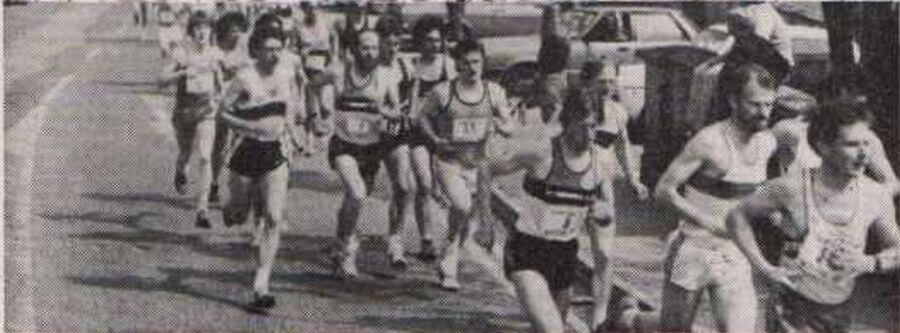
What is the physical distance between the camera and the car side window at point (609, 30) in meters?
11.1

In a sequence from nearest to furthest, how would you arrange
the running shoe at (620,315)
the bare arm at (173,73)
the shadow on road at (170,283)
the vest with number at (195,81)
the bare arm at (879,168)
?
1. the bare arm at (879,168)
2. the running shoe at (620,315)
3. the shadow on road at (170,283)
4. the vest with number at (195,81)
5. the bare arm at (173,73)

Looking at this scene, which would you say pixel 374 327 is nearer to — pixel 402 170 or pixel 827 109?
pixel 402 170

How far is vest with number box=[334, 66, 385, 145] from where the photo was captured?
310 inches

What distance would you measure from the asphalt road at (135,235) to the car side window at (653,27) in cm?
243

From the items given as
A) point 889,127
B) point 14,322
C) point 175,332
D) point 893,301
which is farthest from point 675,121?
point 14,322

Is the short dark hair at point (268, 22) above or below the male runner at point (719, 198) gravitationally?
above

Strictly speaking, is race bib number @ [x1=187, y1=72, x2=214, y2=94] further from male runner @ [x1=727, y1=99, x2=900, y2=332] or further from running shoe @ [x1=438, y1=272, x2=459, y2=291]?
male runner @ [x1=727, y1=99, x2=900, y2=332]

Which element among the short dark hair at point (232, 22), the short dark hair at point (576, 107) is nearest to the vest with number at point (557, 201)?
the short dark hair at point (576, 107)

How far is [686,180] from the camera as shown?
610 centimetres

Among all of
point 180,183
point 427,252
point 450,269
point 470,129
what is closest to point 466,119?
point 470,129

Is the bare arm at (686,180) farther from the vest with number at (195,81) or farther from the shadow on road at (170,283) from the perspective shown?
the vest with number at (195,81)

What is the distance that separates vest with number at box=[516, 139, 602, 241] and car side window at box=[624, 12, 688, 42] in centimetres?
443

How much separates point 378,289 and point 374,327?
0.55 m

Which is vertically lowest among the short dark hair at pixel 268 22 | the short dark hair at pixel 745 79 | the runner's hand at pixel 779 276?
the runner's hand at pixel 779 276
